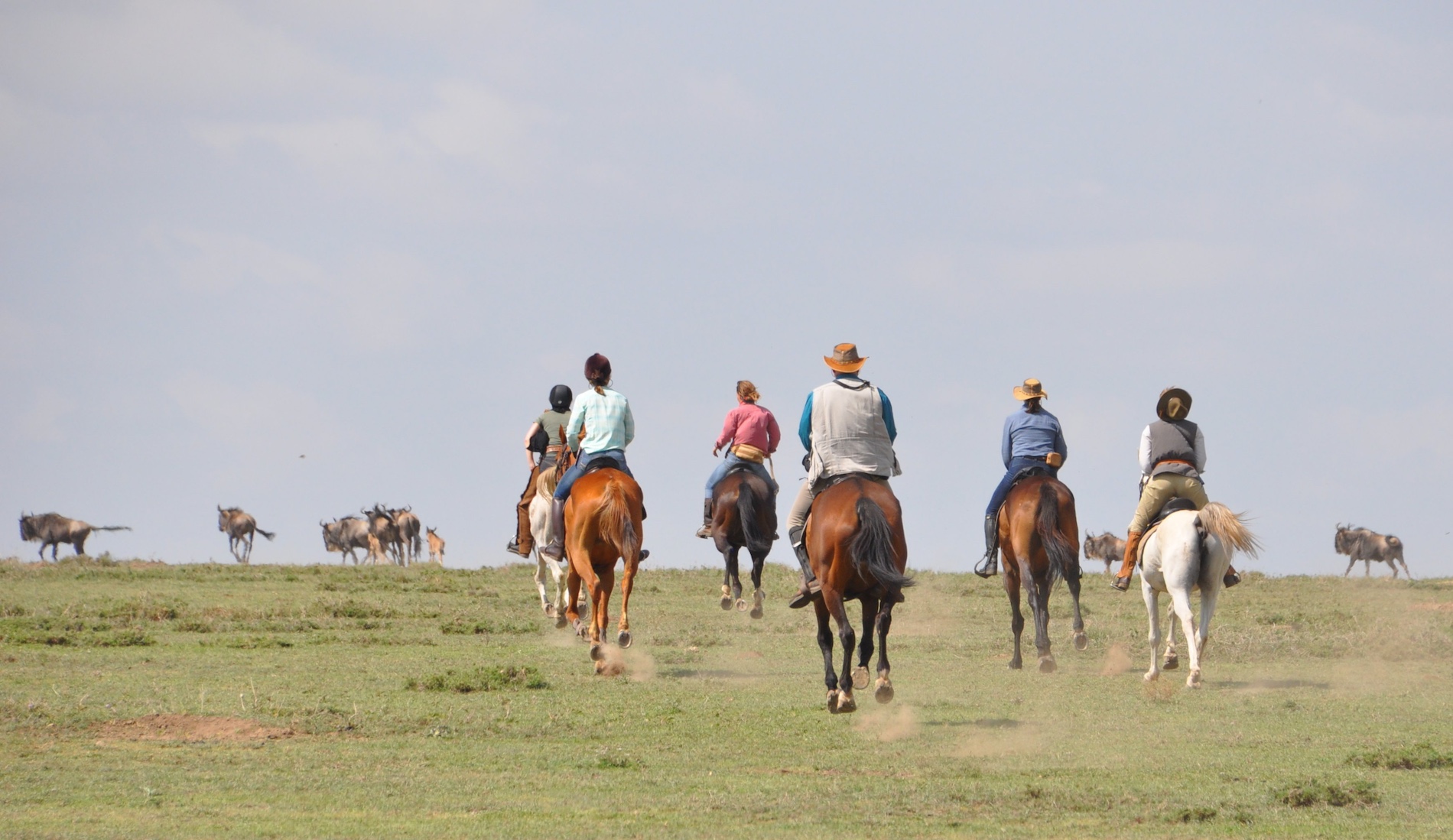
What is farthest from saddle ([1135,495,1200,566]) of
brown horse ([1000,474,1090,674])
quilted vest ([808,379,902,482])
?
quilted vest ([808,379,902,482])

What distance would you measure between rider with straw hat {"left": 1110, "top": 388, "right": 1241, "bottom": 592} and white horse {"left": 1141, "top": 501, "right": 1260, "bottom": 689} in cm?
44

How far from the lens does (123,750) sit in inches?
448

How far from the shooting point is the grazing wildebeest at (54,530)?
46969mm

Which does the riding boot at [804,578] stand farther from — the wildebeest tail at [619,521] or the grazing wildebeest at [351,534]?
the grazing wildebeest at [351,534]

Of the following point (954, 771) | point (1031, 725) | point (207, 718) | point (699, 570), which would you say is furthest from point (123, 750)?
point (699, 570)

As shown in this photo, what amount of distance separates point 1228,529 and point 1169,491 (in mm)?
1203

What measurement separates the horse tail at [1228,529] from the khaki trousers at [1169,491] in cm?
91

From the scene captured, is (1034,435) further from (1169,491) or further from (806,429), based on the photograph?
(806,429)

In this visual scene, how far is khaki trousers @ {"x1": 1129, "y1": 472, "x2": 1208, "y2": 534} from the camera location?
15828 millimetres

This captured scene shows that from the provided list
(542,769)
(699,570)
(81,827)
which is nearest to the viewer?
(81,827)

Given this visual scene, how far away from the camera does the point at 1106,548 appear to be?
155 ft

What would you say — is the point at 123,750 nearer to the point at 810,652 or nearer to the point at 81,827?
the point at 81,827

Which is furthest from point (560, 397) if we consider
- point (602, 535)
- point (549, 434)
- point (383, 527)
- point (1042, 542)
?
point (383, 527)

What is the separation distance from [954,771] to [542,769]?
298cm
